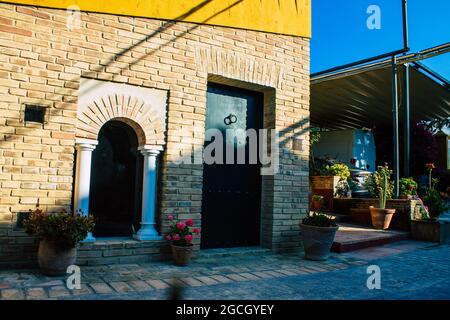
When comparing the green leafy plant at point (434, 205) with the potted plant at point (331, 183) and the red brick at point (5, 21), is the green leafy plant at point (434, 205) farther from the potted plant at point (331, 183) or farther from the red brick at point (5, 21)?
the red brick at point (5, 21)

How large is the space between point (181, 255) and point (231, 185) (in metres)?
1.58

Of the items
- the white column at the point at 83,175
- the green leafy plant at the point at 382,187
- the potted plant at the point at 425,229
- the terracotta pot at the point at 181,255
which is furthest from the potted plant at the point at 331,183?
the white column at the point at 83,175

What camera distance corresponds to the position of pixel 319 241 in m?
5.87

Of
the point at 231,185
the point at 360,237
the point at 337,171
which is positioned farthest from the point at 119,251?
the point at 337,171

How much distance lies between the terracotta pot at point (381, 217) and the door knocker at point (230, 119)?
4467mm

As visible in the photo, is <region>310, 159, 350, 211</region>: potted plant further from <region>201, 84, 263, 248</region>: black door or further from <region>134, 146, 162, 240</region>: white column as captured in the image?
<region>134, 146, 162, 240</region>: white column

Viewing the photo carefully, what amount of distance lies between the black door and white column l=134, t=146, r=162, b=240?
90 centimetres

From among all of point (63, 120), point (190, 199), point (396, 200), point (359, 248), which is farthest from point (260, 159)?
point (396, 200)

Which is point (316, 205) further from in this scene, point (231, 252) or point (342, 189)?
point (231, 252)

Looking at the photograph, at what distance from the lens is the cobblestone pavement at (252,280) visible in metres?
3.79
